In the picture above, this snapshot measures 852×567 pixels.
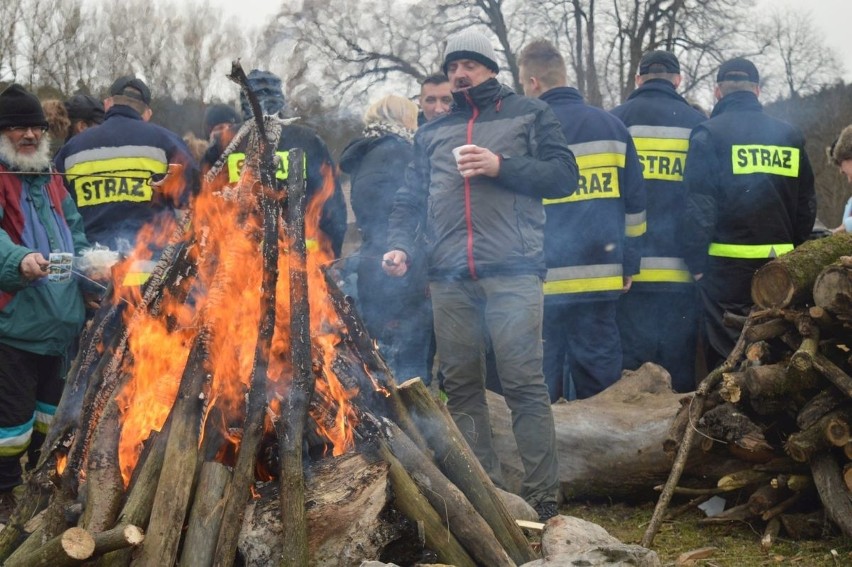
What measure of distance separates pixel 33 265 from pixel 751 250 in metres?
4.29

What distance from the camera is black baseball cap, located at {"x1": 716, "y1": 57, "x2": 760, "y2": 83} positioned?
6199 mm

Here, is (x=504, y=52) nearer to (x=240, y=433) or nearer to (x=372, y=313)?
(x=372, y=313)

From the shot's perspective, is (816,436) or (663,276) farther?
(663,276)

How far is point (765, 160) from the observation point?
598 cm

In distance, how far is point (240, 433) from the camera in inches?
129

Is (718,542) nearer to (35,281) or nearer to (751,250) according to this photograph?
(751,250)

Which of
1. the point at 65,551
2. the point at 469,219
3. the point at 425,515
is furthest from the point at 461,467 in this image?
the point at 469,219

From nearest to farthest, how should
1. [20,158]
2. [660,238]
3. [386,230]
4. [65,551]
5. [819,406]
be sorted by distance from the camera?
[65,551] < [819,406] < [20,158] < [386,230] < [660,238]

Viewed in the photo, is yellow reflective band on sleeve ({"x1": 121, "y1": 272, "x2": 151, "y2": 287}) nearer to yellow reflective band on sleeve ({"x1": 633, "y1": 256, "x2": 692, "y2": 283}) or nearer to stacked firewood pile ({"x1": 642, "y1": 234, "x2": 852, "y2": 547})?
stacked firewood pile ({"x1": 642, "y1": 234, "x2": 852, "y2": 547})

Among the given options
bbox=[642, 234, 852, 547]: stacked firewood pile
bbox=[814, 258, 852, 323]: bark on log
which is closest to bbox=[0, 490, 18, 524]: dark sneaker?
bbox=[642, 234, 852, 547]: stacked firewood pile

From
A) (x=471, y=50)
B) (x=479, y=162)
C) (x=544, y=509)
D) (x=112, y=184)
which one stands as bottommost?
(x=544, y=509)

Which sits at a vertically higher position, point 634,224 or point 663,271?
Result: point 634,224

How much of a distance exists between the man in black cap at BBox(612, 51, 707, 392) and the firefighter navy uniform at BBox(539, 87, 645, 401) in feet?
1.35

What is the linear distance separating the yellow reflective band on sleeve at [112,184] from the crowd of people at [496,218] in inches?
0.5
